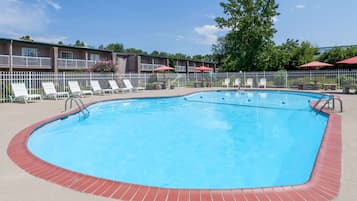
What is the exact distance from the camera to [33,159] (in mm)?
3744

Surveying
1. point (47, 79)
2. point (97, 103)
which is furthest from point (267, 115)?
point (47, 79)

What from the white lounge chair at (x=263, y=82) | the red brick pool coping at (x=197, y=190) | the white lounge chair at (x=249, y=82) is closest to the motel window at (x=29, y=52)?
the white lounge chair at (x=249, y=82)

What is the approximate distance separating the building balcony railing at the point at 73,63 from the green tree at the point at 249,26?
1746 cm

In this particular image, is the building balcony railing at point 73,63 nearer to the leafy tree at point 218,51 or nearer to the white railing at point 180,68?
the white railing at point 180,68

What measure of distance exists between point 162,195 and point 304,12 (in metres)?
23.2

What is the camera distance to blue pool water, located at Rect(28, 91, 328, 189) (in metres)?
4.16

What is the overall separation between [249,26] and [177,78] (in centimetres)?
1275

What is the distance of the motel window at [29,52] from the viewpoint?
23.9m

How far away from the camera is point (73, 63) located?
26844mm

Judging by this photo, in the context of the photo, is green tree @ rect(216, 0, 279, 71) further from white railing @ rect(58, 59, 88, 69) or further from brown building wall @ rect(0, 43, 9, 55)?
brown building wall @ rect(0, 43, 9, 55)

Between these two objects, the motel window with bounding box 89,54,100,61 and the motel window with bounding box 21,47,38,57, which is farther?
the motel window with bounding box 89,54,100,61

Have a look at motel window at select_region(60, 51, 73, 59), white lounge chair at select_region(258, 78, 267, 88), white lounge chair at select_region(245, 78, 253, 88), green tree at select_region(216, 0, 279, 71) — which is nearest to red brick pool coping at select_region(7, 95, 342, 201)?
white lounge chair at select_region(258, 78, 267, 88)

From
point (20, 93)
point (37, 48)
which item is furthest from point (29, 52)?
point (20, 93)

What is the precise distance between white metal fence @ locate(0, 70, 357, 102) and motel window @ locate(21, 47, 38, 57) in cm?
1139
